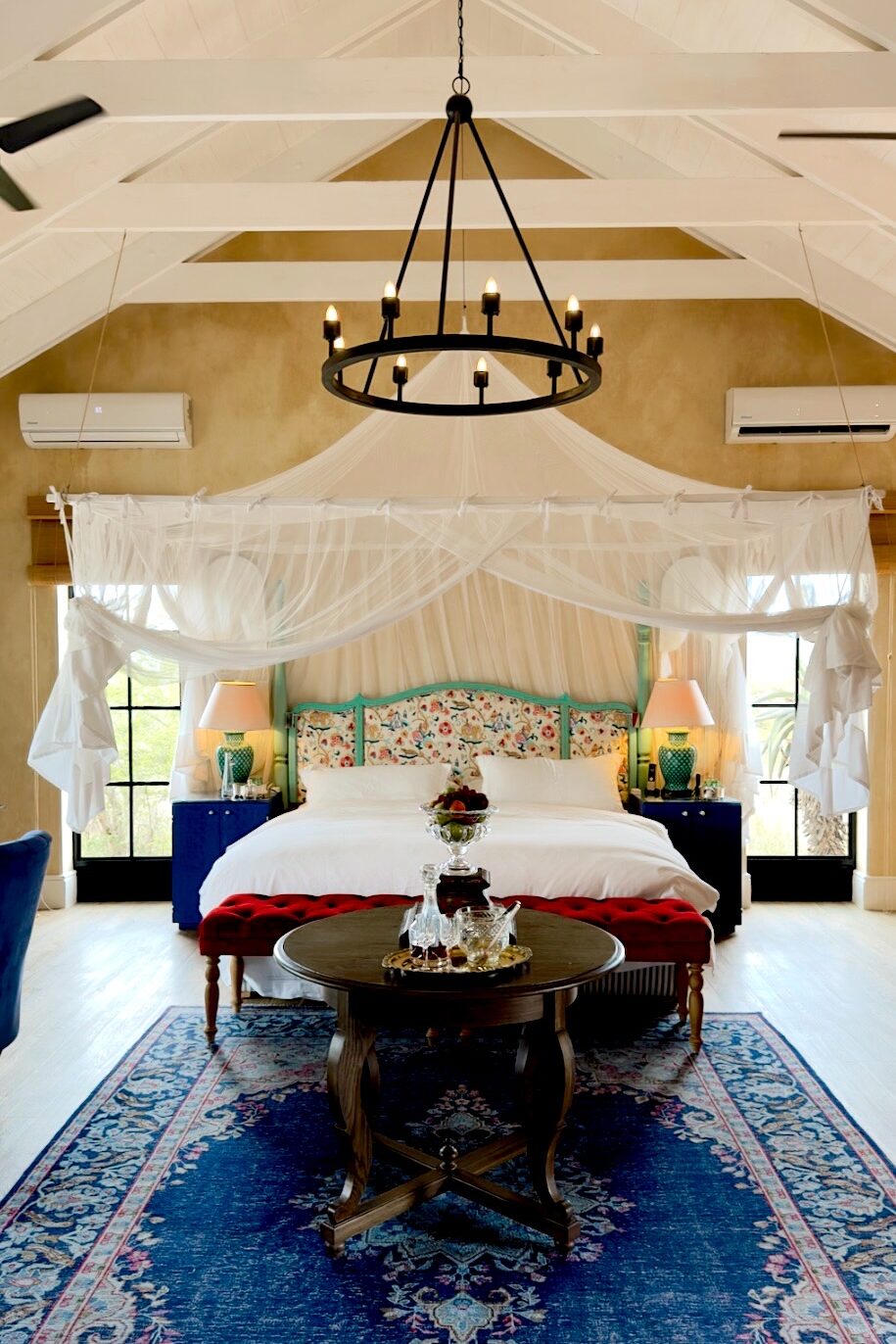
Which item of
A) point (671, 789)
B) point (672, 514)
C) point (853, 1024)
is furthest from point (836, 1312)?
point (671, 789)

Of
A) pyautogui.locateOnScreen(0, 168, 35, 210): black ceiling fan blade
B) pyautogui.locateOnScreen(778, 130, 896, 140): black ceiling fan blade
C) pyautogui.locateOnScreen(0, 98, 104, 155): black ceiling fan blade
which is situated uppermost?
pyautogui.locateOnScreen(778, 130, 896, 140): black ceiling fan blade

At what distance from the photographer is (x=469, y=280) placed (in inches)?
260

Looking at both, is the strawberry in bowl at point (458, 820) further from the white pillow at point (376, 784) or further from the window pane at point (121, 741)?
the window pane at point (121, 741)

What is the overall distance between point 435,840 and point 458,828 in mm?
1344

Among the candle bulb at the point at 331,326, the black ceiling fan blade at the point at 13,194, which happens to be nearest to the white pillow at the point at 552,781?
the candle bulb at the point at 331,326

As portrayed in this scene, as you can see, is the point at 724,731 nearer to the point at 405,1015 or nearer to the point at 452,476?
the point at 452,476

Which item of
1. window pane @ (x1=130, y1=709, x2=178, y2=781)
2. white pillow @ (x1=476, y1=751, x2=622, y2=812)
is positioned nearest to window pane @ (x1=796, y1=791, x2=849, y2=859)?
white pillow @ (x1=476, y1=751, x2=622, y2=812)

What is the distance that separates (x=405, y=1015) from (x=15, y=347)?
495cm

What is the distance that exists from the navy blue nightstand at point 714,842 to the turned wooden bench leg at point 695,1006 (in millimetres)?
1921

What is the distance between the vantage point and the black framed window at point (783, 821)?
24.1 feet

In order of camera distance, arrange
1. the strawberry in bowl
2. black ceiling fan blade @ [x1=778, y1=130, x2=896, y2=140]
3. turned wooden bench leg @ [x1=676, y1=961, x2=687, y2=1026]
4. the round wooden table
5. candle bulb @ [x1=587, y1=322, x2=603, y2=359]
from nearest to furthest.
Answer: the round wooden table → candle bulb @ [x1=587, y1=322, x2=603, y2=359] → black ceiling fan blade @ [x1=778, y1=130, x2=896, y2=140] → the strawberry in bowl → turned wooden bench leg @ [x1=676, y1=961, x2=687, y2=1026]

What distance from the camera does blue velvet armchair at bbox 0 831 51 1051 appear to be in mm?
3475

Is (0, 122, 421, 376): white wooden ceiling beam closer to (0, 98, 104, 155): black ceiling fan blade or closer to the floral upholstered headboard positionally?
the floral upholstered headboard

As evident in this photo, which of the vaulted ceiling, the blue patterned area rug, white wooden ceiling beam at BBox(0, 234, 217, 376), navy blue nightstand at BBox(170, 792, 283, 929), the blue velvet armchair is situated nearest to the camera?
the blue patterned area rug
